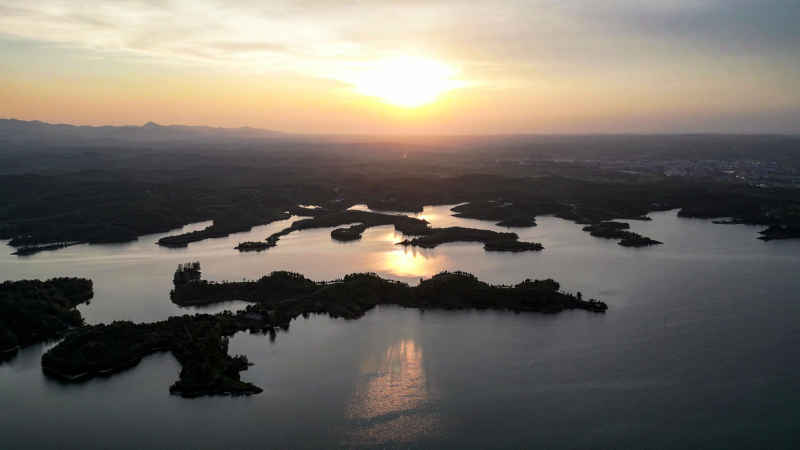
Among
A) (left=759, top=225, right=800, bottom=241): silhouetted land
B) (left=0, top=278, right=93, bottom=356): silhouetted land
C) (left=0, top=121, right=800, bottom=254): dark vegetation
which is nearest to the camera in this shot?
(left=0, top=278, right=93, bottom=356): silhouetted land

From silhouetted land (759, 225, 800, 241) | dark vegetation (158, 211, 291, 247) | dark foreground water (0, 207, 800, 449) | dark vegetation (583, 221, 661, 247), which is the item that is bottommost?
dark foreground water (0, 207, 800, 449)

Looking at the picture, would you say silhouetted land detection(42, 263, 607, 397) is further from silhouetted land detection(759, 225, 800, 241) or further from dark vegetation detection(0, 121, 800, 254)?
silhouetted land detection(759, 225, 800, 241)

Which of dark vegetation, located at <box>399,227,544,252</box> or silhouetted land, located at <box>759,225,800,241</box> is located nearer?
dark vegetation, located at <box>399,227,544,252</box>

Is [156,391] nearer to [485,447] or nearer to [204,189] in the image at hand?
[485,447]

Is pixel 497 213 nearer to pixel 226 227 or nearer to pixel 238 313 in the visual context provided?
pixel 226 227

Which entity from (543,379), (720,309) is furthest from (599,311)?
(543,379)

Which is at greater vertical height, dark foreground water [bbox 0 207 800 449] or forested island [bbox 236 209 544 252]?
forested island [bbox 236 209 544 252]

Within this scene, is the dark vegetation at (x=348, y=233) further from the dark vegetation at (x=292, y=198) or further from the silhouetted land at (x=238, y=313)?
the silhouetted land at (x=238, y=313)

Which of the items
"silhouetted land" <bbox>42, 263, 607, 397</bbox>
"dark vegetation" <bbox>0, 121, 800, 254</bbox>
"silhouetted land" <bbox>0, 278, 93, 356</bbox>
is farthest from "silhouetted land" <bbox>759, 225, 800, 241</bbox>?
"silhouetted land" <bbox>0, 278, 93, 356</bbox>
